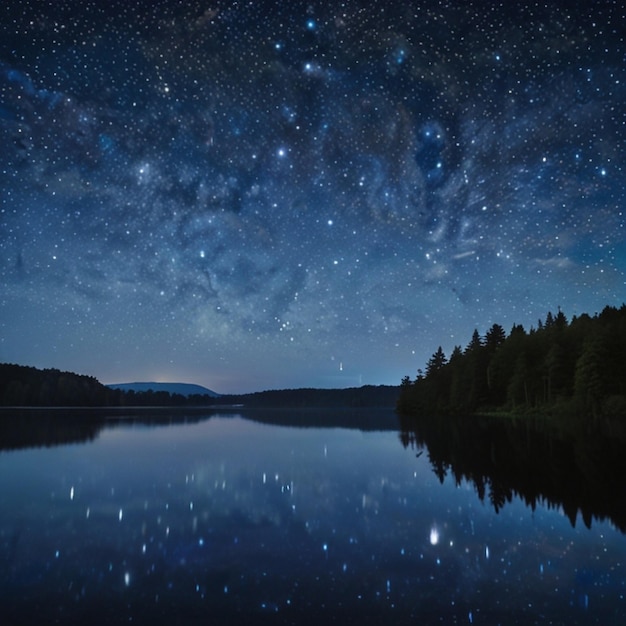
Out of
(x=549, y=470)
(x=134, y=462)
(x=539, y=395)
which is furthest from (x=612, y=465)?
(x=539, y=395)

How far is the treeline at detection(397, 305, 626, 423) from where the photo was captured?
53188 millimetres

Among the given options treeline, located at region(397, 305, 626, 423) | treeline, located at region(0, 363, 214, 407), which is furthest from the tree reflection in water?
treeline, located at region(0, 363, 214, 407)

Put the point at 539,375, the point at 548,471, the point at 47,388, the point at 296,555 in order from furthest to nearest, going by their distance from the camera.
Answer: the point at 47,388, the point at 539,375, the point at 548,471, the point at 296,555

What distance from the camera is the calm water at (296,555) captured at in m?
6.64

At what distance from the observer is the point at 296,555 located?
9156 millimetres

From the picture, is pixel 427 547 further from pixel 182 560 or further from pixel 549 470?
pixel 549 470

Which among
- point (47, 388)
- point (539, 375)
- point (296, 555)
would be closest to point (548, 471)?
point (296, 555)

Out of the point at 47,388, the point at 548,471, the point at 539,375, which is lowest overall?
the point at 47,388

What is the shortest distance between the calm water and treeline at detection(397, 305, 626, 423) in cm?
4354

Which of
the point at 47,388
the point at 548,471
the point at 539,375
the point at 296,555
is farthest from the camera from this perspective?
the point at 47,388

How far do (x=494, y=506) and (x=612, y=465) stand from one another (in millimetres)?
9135

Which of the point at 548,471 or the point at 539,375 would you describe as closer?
the point at 548,471

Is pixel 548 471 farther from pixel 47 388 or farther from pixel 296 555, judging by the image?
pixel 47 388

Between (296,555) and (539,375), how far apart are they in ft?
225
